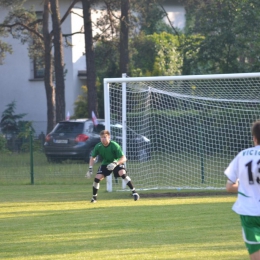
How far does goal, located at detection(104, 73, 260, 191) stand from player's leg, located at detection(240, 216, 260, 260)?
1148 cm

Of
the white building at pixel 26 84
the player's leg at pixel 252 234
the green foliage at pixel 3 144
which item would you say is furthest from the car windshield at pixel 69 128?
the player's leg at pixel 252 234

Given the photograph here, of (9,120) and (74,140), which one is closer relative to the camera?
(74,140)

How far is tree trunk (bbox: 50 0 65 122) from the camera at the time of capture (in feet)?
98.8

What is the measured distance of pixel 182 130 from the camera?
2130 centimetres

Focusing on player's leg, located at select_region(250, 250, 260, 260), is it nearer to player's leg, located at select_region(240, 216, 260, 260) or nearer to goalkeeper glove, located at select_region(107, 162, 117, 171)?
player's leg, located at select_region(240, 216, 260, 260)

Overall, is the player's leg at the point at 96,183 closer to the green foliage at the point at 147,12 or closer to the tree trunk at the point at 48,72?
the tree trunk at the point at 48,72

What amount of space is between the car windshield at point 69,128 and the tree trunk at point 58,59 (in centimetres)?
579

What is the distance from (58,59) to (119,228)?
20013mm

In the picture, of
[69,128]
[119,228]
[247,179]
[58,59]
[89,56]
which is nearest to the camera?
[247,179]

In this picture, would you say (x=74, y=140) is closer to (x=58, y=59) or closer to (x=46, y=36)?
(x=58, y=59)

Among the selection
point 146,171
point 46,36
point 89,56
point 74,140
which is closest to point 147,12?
point 89,56

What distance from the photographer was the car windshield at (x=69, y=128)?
2514 centimetres

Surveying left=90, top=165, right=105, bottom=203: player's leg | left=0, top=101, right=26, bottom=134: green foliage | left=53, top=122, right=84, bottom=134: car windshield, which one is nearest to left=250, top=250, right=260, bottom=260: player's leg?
left=90, top=165, right=105, bottom=203: player's leg

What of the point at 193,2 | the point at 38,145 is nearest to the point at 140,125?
the point at 38,145
